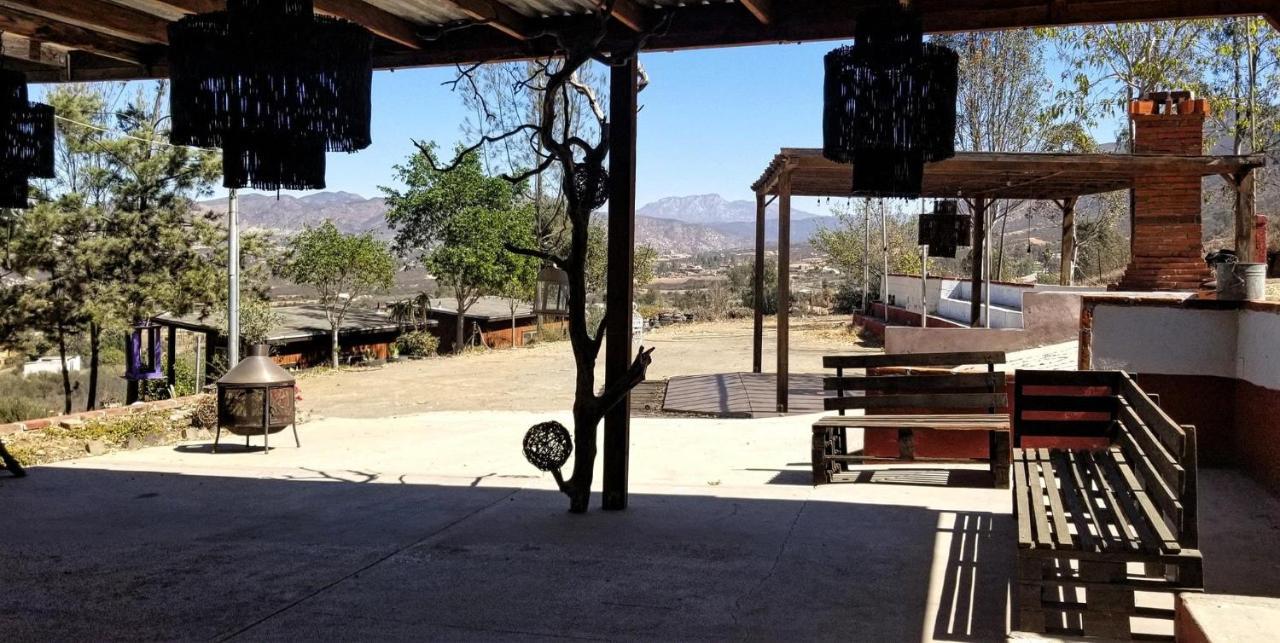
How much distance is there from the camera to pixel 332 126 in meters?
3.83

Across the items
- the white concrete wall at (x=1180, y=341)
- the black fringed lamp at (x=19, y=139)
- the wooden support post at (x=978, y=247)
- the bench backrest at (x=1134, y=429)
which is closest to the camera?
the bench backrest at (x=1134, y=429)

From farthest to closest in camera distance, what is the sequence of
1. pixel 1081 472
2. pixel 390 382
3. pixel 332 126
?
pixel 390 382
pixel 1081 472
pixel 332 126

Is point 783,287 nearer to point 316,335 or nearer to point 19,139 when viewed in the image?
point 19,139

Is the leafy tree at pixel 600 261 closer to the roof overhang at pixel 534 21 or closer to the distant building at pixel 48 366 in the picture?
the distant building at pixel 48 366

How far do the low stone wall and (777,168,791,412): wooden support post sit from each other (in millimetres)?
6937

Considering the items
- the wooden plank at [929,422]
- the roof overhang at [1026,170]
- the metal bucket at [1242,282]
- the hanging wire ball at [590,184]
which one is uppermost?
the roof overhang at [1026,170]

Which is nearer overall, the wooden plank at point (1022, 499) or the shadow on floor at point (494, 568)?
the wooden plank at point (1022, 499)

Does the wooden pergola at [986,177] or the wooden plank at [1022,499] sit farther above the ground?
the wooden pergola at [986,177]

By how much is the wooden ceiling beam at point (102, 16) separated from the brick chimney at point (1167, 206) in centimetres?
1052

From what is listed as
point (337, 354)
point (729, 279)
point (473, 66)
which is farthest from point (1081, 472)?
point (729, 279)

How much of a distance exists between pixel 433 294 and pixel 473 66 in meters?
30.1

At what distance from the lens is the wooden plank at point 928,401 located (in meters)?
6.88

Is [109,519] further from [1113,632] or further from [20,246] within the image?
[20,246]

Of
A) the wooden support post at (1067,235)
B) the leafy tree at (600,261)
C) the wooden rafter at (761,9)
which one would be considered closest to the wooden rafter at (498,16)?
the wooden rafter at (761,9)
